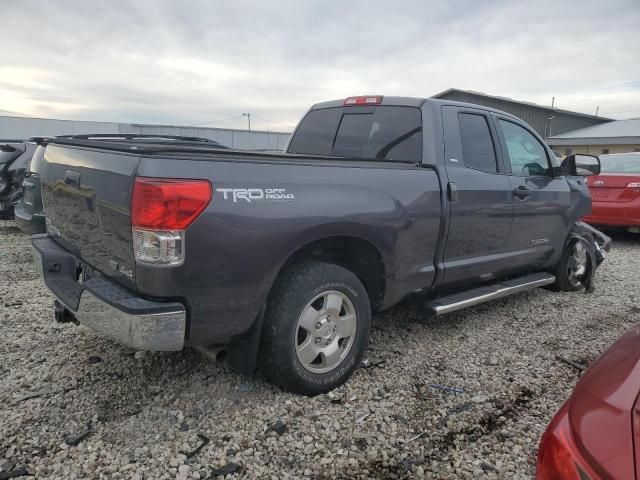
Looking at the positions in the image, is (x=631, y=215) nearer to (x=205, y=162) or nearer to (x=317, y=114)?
(x=317, y=114)

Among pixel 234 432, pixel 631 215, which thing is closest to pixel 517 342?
pixel 234 432

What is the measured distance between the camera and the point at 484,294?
13.0 feet

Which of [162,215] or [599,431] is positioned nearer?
[599,431]

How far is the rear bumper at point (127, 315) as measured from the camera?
2264mm

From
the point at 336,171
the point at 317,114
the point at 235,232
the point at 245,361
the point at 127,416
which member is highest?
the point at 317,114

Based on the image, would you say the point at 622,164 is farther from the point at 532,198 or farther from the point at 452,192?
the point at 452,192

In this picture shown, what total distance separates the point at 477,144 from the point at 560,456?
10.4 feet

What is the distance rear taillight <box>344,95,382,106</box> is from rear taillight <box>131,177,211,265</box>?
2.27 metres

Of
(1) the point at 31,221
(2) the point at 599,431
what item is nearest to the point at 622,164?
(2) the point at 599,431

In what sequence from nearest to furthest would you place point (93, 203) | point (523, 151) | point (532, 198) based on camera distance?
point (93, 203) → point (532, 198) → point (523, 151)

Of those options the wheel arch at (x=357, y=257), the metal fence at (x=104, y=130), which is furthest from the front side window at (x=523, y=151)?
the metal fence at (x=104, y=130)

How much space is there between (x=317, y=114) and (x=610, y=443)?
3928 millimetres

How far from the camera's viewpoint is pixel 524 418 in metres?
2.84

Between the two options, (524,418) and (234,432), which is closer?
(234,432)
